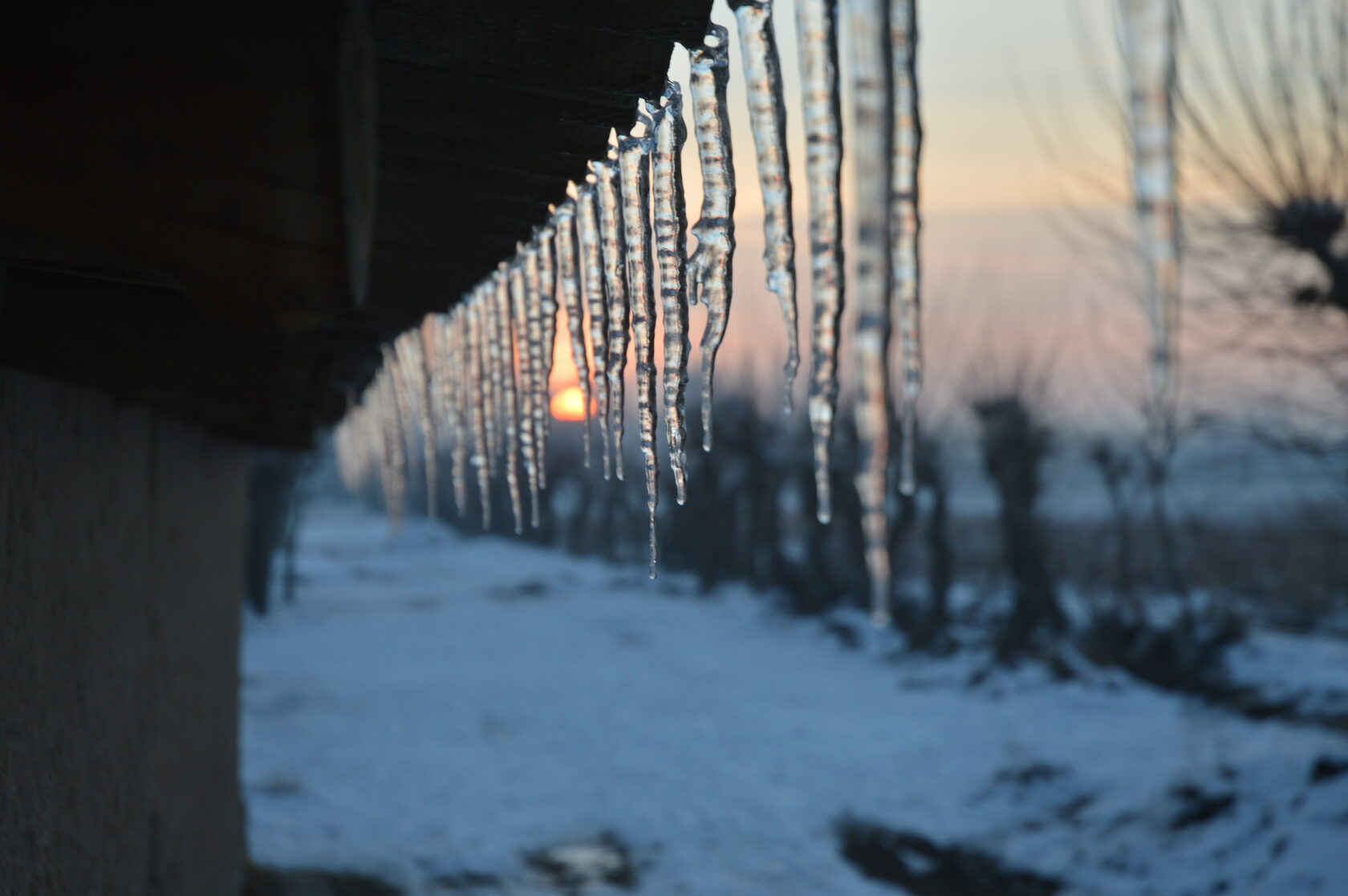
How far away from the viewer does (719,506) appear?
80.3ft

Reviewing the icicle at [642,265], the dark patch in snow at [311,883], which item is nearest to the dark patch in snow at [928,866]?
the dark patch in snow at [311,883]

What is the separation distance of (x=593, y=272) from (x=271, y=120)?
4.01 feet

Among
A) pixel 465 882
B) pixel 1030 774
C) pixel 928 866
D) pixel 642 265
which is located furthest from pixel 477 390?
pixel 1030 774

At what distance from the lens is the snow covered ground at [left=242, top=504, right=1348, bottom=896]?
6.52m

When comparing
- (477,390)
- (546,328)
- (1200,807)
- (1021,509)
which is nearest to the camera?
(546,328)

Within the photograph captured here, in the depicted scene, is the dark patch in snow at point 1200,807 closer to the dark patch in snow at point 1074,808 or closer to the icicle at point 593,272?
the dark patch in snow at point 1074,808

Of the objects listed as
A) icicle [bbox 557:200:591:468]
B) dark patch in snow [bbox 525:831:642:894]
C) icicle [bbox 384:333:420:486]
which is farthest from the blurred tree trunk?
icicle [bbox 557:200:591:468]

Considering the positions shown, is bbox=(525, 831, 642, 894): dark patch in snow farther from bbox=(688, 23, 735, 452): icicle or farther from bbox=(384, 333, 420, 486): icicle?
bbox=(688, 23, 735, 452): icicle

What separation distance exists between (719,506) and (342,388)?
20.7 meters

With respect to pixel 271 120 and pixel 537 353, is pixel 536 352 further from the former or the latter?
pixel 271 120

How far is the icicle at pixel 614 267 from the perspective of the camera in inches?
63.0

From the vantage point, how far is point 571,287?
2061mm

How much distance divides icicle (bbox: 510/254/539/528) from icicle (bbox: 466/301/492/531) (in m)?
0.23

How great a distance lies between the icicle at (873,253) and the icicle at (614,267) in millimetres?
611
